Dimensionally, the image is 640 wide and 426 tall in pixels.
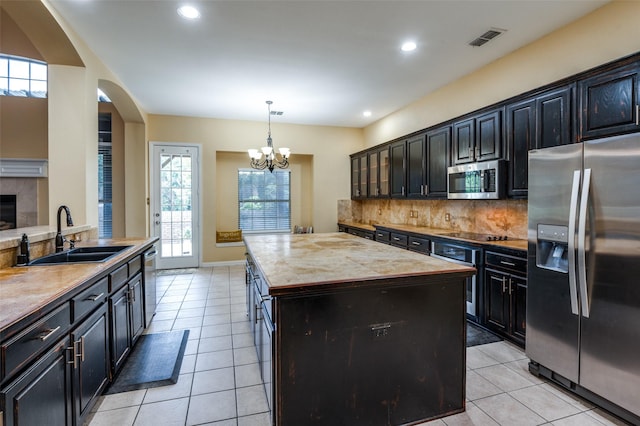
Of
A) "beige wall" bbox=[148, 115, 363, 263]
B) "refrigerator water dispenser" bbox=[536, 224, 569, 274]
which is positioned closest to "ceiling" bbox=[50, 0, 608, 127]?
"beige wall" bbox=[148, 115, 363, 263]

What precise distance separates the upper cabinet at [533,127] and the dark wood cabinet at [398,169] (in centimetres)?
189

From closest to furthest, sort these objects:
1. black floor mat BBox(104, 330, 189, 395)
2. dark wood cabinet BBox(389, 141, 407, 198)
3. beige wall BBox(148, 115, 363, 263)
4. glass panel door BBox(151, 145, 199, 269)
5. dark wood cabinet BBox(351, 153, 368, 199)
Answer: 1. black floor mat BBox(104, 330, 189, 395)
2. dark wood cabinet BBox(389, 141, 407, 198)
3. glass panel door BBox(151, 145, 199, 269)
4. beige wall BBox(148, 115, 363, 263)
5. dark wood cabinet BBox(351, 153, 368, 199)

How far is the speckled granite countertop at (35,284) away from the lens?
4.12ft

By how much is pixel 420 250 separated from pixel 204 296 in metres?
2.97

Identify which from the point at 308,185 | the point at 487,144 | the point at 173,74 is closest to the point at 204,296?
the point at 173,74

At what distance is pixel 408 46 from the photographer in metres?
3.26

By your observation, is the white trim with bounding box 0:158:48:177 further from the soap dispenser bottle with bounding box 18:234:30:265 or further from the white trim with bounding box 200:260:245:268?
the white trim with bounding box 200:260:245:268

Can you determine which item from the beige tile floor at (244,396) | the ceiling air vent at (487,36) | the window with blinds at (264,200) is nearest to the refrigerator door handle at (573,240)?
the beige tile floor at (244,396)

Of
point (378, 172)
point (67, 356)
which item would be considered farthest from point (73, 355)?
point (378, 172)

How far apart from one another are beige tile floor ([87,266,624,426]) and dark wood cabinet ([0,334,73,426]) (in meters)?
0.52

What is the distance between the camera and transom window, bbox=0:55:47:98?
439cm

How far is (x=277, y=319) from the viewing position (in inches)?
61.6

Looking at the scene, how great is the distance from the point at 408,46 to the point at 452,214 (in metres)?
2.30

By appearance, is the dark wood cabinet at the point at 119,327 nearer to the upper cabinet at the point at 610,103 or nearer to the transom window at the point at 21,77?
the upper cabinet at the point at 610,103
